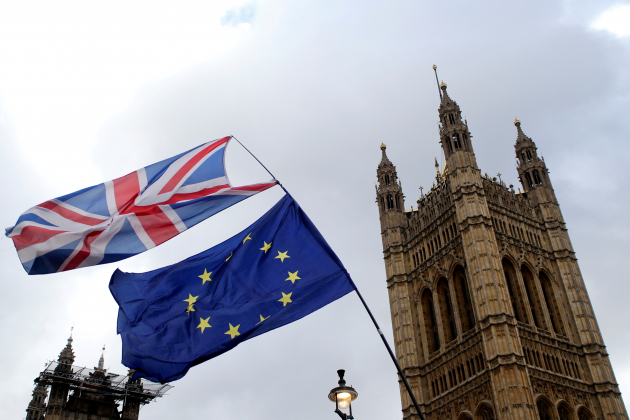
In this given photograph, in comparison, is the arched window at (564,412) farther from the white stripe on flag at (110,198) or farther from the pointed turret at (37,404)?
the pointed turret at (37,404)

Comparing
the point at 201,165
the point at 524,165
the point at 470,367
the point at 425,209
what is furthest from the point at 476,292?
the point at 201,165

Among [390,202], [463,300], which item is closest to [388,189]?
[390,202]

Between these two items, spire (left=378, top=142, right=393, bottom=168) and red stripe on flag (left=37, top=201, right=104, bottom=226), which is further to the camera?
spire (left=378, top=142, right=393, bottom=168)

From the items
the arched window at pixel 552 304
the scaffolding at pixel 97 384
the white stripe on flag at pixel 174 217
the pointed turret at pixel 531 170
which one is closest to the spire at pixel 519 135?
the pointed turret at pixel 531 170

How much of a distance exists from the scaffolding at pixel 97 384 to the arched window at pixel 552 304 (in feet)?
103

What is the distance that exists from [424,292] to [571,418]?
52.3ft

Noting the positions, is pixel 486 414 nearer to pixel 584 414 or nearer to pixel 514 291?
pixel 584 414

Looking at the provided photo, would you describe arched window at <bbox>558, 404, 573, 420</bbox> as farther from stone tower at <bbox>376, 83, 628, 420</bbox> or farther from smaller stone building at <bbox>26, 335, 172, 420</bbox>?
smaller stone building at <bbox>26, 335, 172, 420</bbox>

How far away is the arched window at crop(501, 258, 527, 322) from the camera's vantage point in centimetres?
5069

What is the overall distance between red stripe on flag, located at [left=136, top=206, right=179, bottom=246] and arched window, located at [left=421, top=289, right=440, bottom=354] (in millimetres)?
43213

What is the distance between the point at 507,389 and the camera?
4334 centimetres

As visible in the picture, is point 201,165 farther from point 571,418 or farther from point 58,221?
point 571,418

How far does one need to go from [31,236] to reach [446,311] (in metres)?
45.5

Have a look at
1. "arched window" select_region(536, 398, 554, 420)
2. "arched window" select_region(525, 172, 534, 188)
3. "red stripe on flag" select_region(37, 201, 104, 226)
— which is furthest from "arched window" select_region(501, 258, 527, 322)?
"red stripe on flag" select_region(37, 201, 104, 226)
